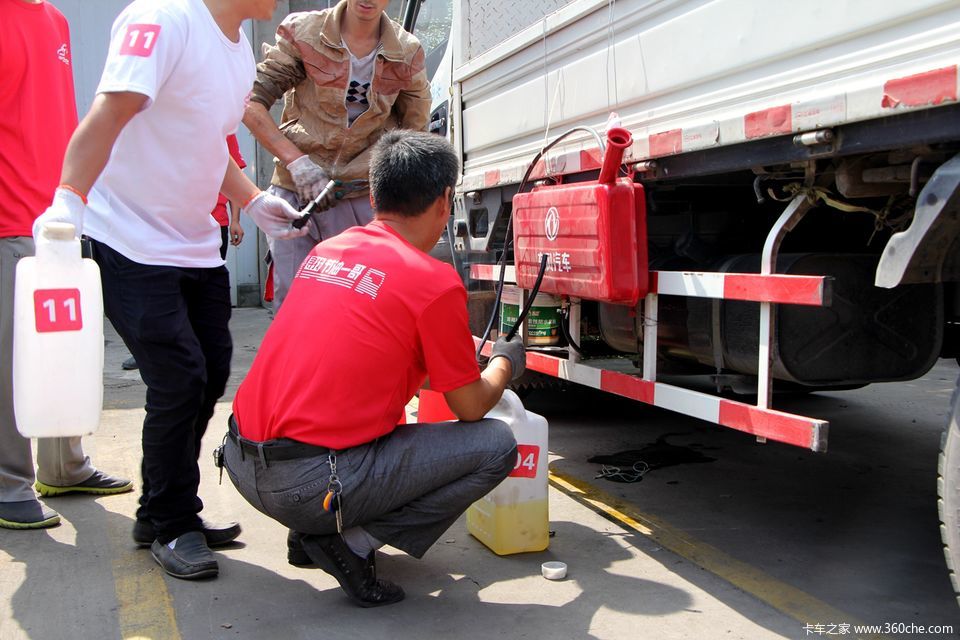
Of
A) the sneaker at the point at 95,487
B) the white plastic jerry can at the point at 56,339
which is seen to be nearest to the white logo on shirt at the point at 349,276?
the white plastic jerry can at the point at 56,339

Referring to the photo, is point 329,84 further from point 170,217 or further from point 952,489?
point 952,489

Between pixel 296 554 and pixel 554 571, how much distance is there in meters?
0.78

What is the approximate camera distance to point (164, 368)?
255 cm

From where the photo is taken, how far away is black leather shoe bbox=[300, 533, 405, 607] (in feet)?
7.78

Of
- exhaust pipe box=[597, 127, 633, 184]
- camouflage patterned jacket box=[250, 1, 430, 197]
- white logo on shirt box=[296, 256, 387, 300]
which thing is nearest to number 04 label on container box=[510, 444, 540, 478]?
white logo on shirt box=[296, 256, 387, 300]

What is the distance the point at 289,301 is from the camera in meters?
2.46

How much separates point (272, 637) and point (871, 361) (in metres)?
1.85

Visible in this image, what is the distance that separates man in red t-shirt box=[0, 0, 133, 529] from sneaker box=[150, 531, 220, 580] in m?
0.64

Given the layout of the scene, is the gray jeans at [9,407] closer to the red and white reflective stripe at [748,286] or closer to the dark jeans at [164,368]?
the dark jeans at [164,368]

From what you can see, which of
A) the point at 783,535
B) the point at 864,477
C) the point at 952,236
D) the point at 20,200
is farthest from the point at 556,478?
the point at 20,200

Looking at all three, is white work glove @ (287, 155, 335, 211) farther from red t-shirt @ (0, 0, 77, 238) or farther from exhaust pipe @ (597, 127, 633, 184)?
exhaust pipe @ (597, 127, 633, 184)

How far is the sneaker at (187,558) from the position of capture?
2.59 meters

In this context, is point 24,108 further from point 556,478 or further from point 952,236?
point 952,236

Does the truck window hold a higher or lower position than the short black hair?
higher
